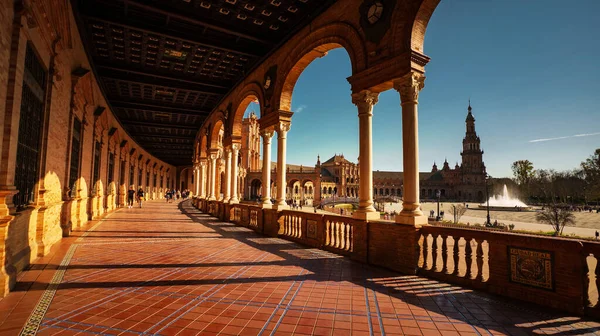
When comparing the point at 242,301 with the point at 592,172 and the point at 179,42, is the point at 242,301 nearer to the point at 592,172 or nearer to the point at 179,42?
the point at 179,42

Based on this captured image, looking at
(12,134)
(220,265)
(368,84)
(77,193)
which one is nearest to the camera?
(12,134)

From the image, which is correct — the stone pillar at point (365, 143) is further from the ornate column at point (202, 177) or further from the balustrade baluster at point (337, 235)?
the ornate column at point (202, 177)

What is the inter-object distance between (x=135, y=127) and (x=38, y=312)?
2308 centimetres

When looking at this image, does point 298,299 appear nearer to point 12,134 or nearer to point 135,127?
point 12,134

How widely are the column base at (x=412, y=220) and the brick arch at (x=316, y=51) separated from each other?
3593 mm

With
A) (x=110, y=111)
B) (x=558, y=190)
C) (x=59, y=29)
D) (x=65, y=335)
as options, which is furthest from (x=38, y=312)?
(x=558, y=190)

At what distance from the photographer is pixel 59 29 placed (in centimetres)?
694

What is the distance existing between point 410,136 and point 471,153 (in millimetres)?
109038

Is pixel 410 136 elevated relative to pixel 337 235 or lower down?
elevated

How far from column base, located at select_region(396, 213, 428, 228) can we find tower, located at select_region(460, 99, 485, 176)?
105903mm

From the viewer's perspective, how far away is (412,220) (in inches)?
223

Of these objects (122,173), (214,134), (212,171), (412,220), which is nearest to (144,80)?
(214,134)

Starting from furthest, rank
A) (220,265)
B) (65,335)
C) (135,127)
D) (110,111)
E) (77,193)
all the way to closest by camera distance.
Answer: (135,127)
(110,111)
(77,193)
(220,265)
(65,335)

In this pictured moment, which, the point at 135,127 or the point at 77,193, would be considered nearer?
the point at 77,193
